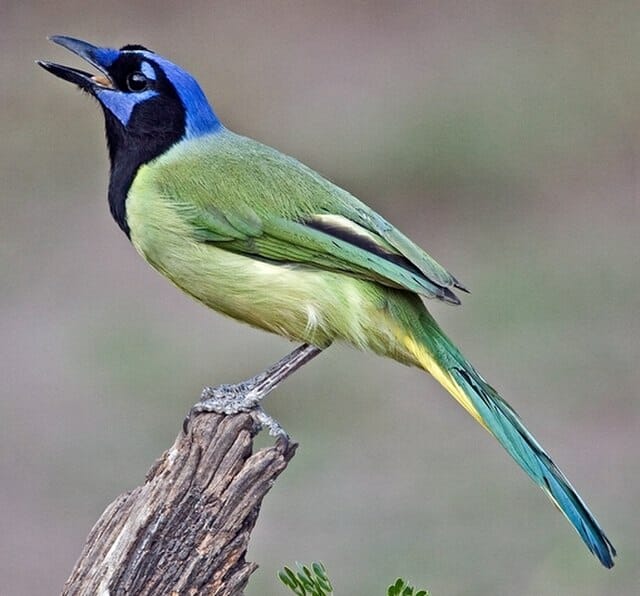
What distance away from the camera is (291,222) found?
533 centimetres

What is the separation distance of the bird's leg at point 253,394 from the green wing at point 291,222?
40 centimetres

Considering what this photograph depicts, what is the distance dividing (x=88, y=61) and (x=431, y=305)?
504 centimetres

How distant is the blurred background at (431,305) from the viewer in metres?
8.26

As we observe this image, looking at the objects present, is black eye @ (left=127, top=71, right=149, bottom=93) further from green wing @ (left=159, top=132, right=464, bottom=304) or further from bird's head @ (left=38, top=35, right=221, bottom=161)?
green wing @ (left=159, top=132, right=464, bottom=304)

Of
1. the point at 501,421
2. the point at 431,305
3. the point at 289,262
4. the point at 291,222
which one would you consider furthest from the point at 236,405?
the point at 431,305

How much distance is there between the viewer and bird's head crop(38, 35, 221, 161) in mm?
5633

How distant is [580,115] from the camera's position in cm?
1420

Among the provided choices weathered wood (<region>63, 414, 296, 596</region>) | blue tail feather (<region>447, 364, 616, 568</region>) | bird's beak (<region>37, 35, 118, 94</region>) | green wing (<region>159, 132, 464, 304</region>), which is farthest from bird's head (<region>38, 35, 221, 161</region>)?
weathered wood (<region>63, 414, 296, 596</region>)

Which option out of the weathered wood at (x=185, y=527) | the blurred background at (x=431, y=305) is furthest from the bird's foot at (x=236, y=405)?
the blurred background at (x=431, y=305)

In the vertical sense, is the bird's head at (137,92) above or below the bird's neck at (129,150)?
above

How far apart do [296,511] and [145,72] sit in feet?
11.6

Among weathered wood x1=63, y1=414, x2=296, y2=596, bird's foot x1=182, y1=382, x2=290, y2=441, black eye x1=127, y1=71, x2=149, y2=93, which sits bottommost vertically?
weathered wood x1=63, y1=414, x2=296, y2=596

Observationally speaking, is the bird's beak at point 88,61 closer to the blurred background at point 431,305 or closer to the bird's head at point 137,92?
the bird's head at point 137,92

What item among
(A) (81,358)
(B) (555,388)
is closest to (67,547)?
(A) (81,358)
